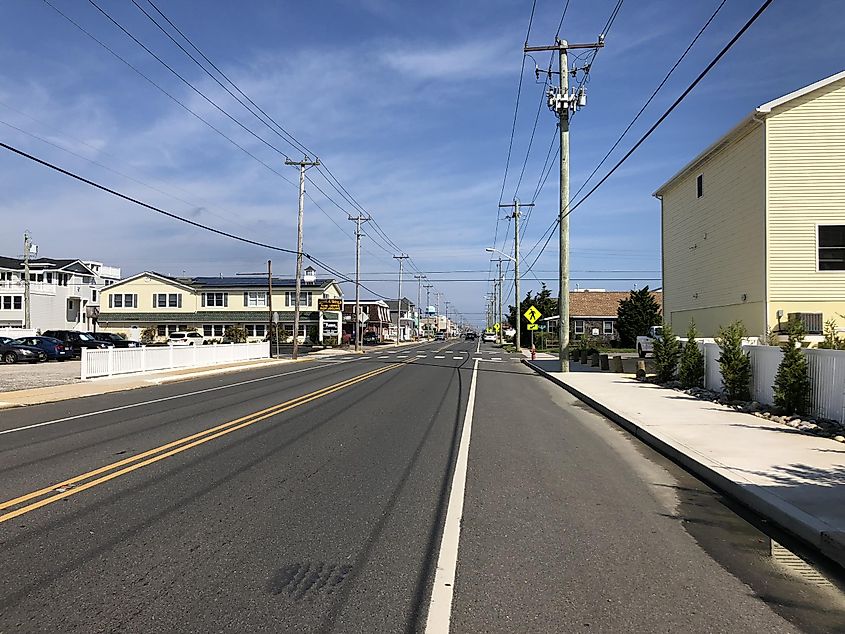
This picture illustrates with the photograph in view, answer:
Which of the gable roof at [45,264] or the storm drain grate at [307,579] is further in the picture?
the gable roof at [45,264]

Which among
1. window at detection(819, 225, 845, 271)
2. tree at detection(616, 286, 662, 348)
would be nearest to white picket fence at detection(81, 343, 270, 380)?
window at detection(819, 225, 845, 271)

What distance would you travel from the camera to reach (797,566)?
5.65 m

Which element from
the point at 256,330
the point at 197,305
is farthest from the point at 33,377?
the point at 197,305

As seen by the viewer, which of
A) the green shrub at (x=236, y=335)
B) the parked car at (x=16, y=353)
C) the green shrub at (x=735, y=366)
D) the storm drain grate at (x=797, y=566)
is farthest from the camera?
the green shrub at (x=236, y=335)

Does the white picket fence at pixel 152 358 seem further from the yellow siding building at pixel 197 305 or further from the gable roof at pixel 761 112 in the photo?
the yellow siding building at pixel 197 305

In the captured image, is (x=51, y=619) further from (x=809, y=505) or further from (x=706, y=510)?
(x=809, y=505)

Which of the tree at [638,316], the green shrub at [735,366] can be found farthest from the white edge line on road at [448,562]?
the tree at [638,316]

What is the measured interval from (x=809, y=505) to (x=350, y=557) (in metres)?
4.61

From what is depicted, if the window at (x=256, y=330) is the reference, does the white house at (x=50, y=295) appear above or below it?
above

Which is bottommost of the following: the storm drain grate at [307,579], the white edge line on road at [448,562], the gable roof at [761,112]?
the white edge line on road at [448,562]

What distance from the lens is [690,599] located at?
190 inches

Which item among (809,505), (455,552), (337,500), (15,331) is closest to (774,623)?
(455,552)

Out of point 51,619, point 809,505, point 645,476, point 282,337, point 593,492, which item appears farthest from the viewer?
point 282,337

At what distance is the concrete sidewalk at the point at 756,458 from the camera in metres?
6.63
